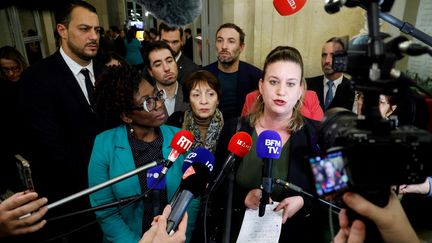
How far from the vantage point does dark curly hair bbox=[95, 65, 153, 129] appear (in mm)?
1493

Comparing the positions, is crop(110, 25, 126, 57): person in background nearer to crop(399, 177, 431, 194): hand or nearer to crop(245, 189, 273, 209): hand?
crop(245, 189, 273, 209): hand

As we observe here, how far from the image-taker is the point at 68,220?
2318mm

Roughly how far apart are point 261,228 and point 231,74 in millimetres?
1967

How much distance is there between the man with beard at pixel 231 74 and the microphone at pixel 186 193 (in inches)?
77.6

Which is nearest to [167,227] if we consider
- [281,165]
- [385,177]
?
[385,177]

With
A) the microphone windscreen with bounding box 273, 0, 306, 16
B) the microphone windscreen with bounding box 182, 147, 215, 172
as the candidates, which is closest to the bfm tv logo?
the microphone windscreen with bounding box 182, 147, 215, 172

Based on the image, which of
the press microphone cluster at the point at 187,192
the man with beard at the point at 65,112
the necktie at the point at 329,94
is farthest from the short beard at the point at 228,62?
the press microphone cluster at the point at 187,192

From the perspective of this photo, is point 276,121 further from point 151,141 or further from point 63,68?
point 63,68

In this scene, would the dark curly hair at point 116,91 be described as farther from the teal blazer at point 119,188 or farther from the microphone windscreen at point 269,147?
the microphone windscreen at point 269,147

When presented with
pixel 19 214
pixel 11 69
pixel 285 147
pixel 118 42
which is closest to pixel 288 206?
pixel 285 147

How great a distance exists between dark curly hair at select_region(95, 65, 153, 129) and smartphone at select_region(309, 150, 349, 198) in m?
1.04

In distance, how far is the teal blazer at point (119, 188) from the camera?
4.69ft

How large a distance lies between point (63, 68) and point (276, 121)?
1.62 meters

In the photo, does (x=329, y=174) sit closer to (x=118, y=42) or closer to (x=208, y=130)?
(x=208, y=130)
